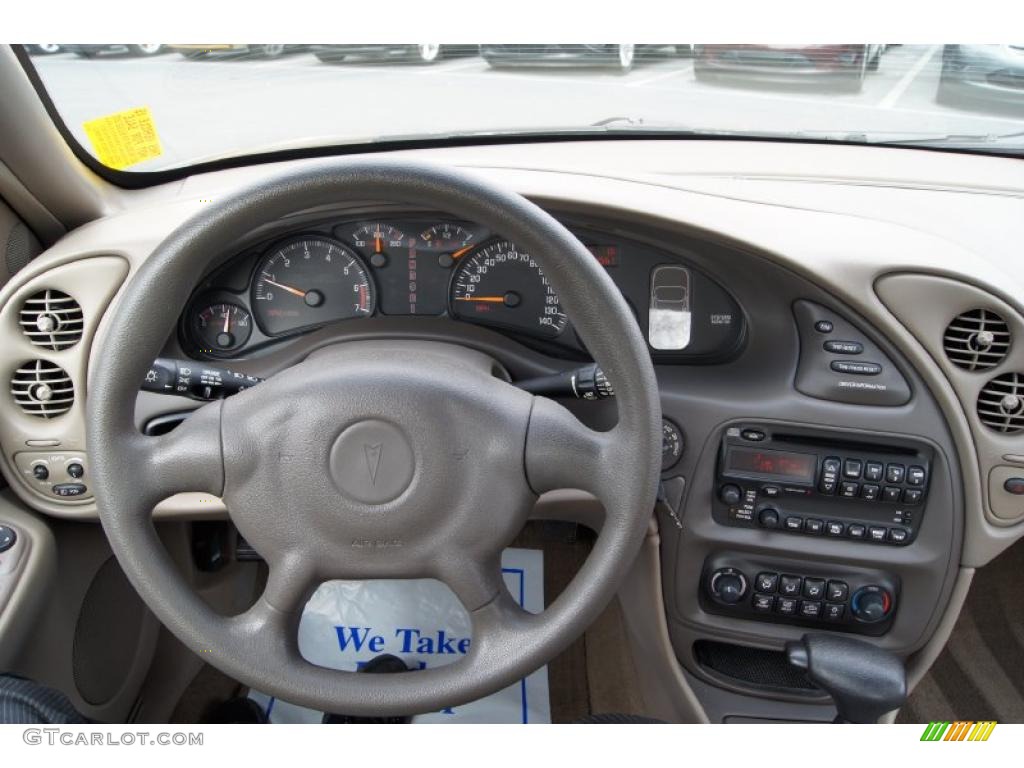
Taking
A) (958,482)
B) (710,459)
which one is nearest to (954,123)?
(958,482)

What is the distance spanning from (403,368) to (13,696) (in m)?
0.81

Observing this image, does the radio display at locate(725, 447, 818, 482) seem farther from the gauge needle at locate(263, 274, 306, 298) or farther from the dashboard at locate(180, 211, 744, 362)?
the gauge needle at locate(263, 274, 306, 298)

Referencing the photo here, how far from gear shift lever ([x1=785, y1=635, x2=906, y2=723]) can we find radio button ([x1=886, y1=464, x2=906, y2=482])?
11.8 inches

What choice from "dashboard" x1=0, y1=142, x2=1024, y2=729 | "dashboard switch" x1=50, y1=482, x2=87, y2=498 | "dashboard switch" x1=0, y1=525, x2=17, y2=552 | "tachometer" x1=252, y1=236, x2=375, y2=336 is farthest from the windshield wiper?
"dashboard switch" x1=0, y1=525, x2=17, y2=552

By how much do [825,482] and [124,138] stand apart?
1.55 metres

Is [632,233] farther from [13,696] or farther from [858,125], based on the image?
[13,696]

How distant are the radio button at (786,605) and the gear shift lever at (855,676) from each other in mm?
160

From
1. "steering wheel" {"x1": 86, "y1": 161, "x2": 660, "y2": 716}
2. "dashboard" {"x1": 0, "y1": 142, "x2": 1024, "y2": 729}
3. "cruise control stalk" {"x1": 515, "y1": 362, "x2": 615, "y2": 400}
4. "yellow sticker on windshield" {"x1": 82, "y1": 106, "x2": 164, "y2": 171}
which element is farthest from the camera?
"yellow sticker on windshield" {"x1": 82, "y1": 106, "x2": 164, "y2": 171}

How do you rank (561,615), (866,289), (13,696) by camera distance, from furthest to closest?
(866,289) → (13,696) → (561,615)

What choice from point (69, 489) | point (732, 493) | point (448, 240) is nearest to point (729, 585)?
point (732, 493)

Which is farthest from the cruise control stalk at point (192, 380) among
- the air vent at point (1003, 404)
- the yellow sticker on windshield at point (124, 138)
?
the air vent at point (1003, 404)

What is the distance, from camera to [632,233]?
5.17 ft

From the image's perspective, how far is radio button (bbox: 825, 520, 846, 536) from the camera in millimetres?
1598
